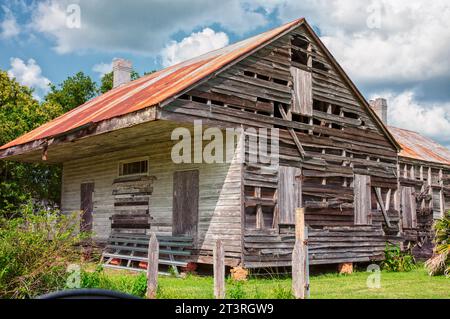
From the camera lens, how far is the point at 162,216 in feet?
51.3

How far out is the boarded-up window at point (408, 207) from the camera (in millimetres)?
19969

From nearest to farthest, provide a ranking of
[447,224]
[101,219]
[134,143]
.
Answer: [447,224] → [134,143] → [101,219]

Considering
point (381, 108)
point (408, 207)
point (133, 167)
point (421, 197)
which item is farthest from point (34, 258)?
point (381, 108)

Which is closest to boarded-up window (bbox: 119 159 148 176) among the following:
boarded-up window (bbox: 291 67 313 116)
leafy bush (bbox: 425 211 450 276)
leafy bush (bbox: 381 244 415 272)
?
boarded-up window (bbox: 291 67 313 116)

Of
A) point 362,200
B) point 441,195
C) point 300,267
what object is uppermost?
point 441,195

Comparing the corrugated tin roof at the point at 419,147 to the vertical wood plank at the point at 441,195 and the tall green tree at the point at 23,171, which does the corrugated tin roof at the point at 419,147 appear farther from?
the tall green tree at the point at 23,171

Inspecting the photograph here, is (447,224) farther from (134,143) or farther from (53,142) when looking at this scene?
(53,142)

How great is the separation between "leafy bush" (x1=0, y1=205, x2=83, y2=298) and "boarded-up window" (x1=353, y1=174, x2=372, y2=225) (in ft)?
33.9

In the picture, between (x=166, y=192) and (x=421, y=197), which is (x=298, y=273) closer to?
(x=166, y=192)

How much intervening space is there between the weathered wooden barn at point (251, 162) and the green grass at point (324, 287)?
973mm

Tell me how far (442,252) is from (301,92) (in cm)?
601

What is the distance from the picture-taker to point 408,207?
20281 millimetres
